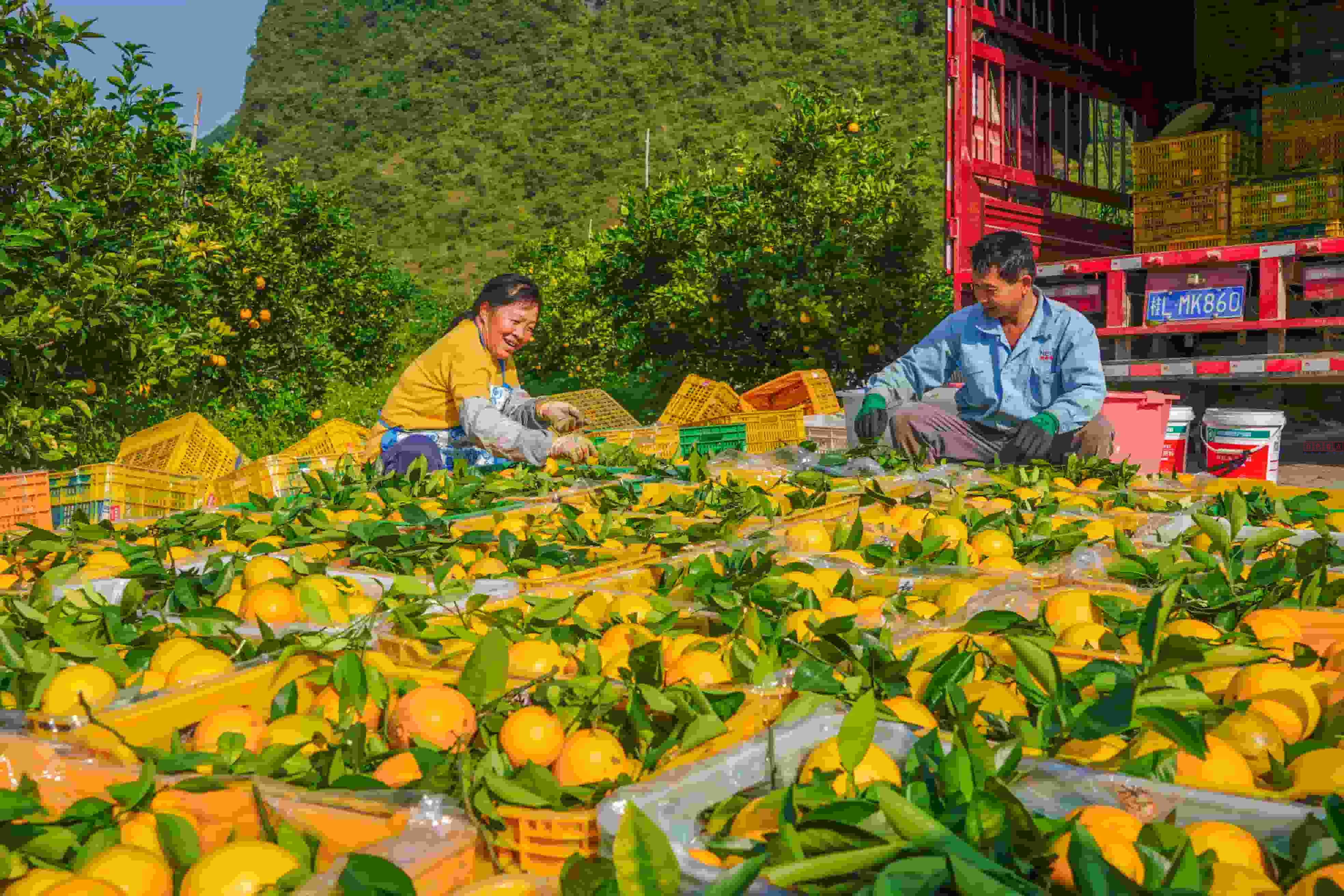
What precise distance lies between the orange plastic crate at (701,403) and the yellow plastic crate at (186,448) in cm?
276

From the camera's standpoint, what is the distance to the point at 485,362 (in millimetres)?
4414

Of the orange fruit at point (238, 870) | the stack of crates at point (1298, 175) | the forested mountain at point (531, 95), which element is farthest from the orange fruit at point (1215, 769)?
the forested mountain at point (531, 95)

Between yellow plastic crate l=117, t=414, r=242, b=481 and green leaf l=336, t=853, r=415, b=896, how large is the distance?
4.53 metres

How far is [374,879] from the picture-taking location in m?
0.92

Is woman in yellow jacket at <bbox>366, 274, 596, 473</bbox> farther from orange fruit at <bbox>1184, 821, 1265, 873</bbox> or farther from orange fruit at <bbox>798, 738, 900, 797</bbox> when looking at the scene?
orange fruit at <bbox>1184, 821, 1265, 873</bbox>

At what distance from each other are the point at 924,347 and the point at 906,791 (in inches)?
161

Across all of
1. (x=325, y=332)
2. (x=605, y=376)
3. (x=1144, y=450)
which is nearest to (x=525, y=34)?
(x=605, y=376)

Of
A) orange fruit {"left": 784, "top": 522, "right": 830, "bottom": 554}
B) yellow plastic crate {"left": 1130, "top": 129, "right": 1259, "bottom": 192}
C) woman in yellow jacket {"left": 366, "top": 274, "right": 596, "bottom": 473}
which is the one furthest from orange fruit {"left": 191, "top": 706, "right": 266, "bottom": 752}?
yellow plastic crate {"left": 1130, "top": 129, "right": 1259, "bottom": 192}

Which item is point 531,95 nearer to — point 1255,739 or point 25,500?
point 25,500

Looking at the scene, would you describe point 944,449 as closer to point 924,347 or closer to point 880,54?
point 924,347

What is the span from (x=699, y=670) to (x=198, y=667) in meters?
0.74

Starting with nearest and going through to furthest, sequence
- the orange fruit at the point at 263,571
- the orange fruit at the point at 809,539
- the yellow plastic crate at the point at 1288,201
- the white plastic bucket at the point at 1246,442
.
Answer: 1. the orange fruit at the point at 263,571
2. the orange fruit at the point at 809,539
3. the white plastic bucket at the point at 1246,442
4. the yellow plastic crate at the point at 1288,201

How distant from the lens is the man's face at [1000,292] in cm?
442

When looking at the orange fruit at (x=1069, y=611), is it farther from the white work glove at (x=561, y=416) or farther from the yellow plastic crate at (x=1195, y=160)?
the yellow plastic crate at (x=1195, y=160)
